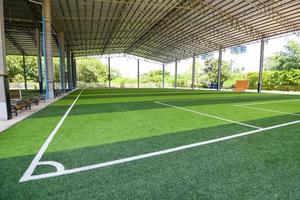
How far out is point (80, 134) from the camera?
517 centimetres

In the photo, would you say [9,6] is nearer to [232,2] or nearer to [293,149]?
[232,2]

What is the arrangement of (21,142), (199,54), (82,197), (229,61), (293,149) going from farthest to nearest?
(229,61)
(199,54)
(21,142)
(293,149)
(82,197)

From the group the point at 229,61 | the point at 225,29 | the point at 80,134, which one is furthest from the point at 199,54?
the point at 80,134

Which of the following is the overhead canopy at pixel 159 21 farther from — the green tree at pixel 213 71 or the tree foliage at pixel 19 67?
the green tree at pixel 213 71

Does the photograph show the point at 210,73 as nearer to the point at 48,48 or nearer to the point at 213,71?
the point at 213,71

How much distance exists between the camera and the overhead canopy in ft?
63.7

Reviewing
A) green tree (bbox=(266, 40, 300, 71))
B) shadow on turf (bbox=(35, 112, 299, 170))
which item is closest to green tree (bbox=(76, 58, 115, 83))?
green tree (bbox=(266, 40, 300, 71))

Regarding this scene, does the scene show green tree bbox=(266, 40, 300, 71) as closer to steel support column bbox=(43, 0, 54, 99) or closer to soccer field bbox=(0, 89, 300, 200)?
steel support column bbox=(43, 0, 54, 99)

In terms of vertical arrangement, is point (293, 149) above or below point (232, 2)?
below

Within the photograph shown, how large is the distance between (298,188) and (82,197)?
260cm

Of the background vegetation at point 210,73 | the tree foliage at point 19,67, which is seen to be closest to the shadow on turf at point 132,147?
the background vegetation at point 210,73

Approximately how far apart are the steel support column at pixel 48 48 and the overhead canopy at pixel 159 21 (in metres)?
3.84

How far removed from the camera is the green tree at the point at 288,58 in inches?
1763

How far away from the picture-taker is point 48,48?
51.7 feet
